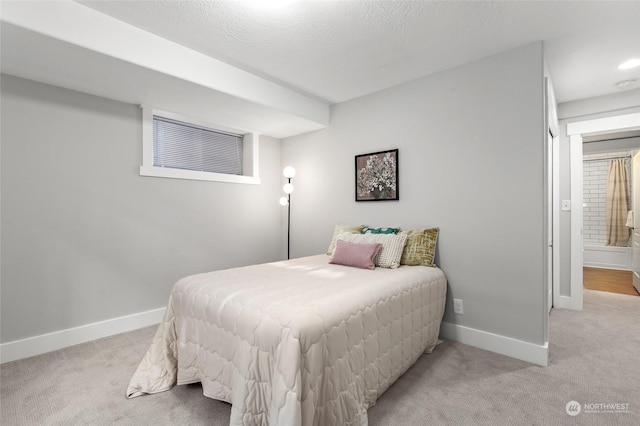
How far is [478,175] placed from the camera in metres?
2.61

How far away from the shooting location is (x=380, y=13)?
6.48 feet

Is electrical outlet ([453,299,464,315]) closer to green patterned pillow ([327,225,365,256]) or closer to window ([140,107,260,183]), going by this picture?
green patterned pillow ([327,225,365,256])

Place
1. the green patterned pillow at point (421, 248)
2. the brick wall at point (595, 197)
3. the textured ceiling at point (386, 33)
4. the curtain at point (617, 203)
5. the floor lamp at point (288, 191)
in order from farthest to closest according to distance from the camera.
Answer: the brick wall at point (595, 197) → the curtain at point (617, 203) → the floor lamp at point (288, 191) → the green patterned pillow at point (421, 248) → the textured ceiling at point (386, 33)

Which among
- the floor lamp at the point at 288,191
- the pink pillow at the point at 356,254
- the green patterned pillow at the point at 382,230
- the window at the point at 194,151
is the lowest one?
the pink pillow at the point at 356,254

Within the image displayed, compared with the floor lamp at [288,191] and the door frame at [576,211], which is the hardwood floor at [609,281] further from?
the floor lamp at [288,191]

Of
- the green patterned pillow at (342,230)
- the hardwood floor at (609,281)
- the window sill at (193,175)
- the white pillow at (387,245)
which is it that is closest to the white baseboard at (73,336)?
the window sill at (193,175)

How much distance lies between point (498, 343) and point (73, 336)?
3581mm

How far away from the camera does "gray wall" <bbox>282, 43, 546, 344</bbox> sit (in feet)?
7.74

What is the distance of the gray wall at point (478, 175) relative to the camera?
2359mm

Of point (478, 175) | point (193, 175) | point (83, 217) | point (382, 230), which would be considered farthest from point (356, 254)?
point (83, 217)

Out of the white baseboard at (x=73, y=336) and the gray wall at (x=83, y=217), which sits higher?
the gray wall at (x=83, y=217)

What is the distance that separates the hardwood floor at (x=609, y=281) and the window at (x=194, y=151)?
526cm

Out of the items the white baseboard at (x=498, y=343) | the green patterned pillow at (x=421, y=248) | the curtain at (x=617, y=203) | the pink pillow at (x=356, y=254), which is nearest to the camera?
the white baseboard at (x=498, y=343)

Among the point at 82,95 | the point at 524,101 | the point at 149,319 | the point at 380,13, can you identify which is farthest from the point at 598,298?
the point at 82,95
